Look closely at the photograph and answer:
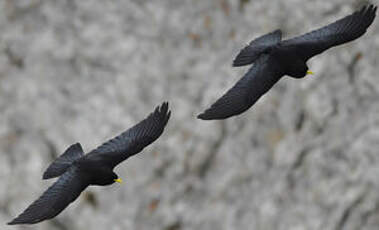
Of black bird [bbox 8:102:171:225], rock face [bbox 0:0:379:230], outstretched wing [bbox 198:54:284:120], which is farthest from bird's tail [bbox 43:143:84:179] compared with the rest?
rock face [bbox 0:0:379:230]

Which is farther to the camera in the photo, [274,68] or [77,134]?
[77,134]

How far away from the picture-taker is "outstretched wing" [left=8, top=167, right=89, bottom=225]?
830 cm

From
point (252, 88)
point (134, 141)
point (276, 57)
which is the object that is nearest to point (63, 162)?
point (134, 141)

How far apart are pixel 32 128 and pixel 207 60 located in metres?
2.83

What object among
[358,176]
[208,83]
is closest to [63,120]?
[208,83]

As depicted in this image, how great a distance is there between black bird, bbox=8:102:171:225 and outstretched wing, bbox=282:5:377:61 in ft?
4.49

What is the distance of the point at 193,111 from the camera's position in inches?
578

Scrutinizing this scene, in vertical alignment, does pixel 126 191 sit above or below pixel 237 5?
below

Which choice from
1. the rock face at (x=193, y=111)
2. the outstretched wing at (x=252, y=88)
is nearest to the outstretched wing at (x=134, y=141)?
the outstretched wing at (x=252, y=88)

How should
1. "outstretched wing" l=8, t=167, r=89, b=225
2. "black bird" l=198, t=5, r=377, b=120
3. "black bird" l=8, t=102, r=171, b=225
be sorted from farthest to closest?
1. "black bird" l=198, t=5, r=377, b=120
2. "black bird" l=8, t=102, r=171, b=225
3. "outstretched wing" l=8, t=167, r=89, b=225

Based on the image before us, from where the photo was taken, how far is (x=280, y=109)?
14.8 metres

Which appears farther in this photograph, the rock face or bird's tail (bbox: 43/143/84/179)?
the rock face

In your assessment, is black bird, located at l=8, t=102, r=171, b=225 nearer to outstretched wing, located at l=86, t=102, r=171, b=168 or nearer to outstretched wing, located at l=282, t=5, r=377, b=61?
outstretched wing, located at l=86, t=102, r=171, b=168

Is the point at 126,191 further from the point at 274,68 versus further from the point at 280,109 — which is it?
the point at 274,68
